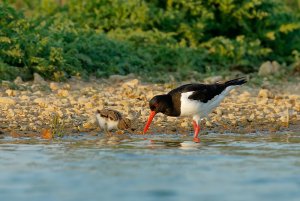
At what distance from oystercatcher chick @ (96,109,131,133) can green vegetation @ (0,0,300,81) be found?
3.18 meters

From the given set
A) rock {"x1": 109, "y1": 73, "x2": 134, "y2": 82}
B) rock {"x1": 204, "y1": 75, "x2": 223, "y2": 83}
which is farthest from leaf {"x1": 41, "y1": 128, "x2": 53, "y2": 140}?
rock {"x1": 204, "y1": 75, "x2": 223, "y2": 83}

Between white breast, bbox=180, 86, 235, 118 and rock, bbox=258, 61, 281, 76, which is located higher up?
rock, bbox=258, 61, 281, 76

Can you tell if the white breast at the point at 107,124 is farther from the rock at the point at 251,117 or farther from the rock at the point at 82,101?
the rock at the point at 251,117

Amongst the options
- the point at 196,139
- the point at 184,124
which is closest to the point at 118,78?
the point at 184,124

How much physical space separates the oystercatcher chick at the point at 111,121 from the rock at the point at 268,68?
5.84m

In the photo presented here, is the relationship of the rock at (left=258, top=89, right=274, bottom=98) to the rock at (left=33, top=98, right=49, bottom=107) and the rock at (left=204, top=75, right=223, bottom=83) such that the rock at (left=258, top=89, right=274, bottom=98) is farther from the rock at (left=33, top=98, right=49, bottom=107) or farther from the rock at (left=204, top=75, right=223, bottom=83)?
the rock at (left=33, top=98, right=49, bottom=107)

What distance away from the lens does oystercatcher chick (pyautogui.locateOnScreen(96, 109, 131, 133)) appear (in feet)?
36.6

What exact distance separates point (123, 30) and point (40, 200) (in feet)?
34.2

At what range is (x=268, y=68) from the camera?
1680cm

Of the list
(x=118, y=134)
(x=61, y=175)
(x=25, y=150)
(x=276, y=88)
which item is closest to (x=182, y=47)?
(x=276, y=88)

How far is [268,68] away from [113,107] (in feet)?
16.4

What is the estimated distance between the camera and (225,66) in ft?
55.6

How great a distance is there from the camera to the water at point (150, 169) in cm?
722

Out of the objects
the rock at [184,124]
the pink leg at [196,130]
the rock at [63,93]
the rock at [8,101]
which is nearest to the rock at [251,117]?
the rock at [184,124]
